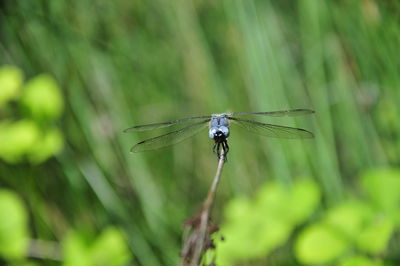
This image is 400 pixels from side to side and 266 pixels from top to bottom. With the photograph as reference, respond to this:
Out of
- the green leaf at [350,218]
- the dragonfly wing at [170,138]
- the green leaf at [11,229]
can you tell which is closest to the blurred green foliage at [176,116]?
the green leaf at [11,229]

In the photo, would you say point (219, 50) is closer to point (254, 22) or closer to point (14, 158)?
point (254, 22)

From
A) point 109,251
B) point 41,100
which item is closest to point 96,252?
point 109,251

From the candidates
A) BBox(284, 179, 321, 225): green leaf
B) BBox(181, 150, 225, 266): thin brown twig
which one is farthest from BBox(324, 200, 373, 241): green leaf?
BBox(181, 150, 225, 266): thin brown twig

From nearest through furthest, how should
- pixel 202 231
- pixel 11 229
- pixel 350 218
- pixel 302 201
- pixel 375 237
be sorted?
pixel 202 231
pixel 375 237
pixel 350 218
pixel 302 201
pixel 11 229

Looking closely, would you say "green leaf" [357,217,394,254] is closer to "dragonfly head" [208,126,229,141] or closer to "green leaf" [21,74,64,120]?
"dragonfly head" [208,126,229,141]

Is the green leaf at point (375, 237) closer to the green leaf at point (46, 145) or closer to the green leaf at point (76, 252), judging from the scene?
the green leaf at point (76, 252)

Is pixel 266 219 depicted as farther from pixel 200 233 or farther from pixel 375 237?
pixel 200 233

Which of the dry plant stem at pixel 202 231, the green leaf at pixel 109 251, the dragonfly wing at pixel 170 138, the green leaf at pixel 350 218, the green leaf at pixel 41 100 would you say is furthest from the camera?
the green leaf at pixel 41 100
